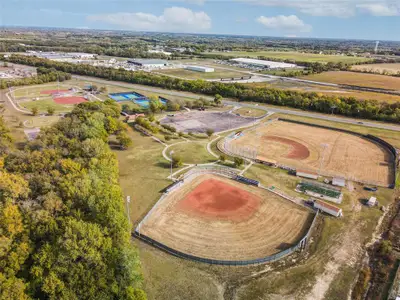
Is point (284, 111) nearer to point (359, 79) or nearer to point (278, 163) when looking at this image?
point (278, 163)

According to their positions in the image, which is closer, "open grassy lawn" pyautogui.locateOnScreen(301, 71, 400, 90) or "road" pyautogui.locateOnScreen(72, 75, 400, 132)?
"road" pyautogui.locateOnScreen(72, 75, 400, 132)

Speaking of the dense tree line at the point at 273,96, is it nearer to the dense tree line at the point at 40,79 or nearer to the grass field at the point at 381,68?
the dense tree line at the point at 40,79

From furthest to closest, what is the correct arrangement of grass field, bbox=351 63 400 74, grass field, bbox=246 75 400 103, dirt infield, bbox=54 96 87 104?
grass field, bbox=351 63 400 74
grass field, bbox=246 75 400 103
dirt infield, bbox=54 96 87 104

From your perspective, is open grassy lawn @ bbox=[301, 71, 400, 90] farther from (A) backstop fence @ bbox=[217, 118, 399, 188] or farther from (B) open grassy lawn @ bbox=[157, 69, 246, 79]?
(A) backstop fence @ bbox=[217, 118, 399, 188]

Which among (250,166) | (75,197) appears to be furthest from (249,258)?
(250,166)

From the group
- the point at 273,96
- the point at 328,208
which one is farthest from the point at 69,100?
the point at 328,208

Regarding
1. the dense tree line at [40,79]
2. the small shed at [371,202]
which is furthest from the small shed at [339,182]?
the dense tree line at [40,79]

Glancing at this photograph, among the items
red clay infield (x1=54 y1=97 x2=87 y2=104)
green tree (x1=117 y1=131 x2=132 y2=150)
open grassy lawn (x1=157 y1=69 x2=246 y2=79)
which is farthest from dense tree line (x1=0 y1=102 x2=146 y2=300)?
open grassy lawn (x1=157 y1=69 x2=246 y2=79)
